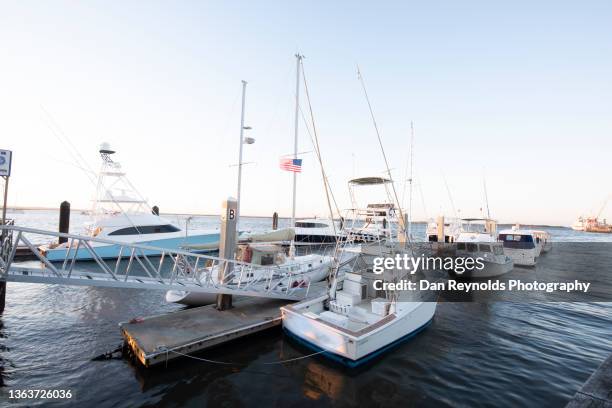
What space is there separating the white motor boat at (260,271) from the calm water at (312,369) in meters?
2.37

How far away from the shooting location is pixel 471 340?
35.2ft

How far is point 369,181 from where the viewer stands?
44.0ft

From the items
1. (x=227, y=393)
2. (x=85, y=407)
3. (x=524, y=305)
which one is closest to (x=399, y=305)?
(x=227, y=393)

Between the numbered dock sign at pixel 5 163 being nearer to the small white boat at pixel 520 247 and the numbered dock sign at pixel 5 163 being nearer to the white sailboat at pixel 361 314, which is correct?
the white sailboat at pixel 361 314

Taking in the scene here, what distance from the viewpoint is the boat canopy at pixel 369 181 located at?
12.6 metres

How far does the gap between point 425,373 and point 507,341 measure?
193 inches

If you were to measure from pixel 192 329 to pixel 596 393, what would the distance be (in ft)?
33.4

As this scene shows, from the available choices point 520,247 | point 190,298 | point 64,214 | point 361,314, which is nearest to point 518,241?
point 520,247

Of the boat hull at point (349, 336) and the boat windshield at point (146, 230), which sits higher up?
the boat windshield at point (146, 230)

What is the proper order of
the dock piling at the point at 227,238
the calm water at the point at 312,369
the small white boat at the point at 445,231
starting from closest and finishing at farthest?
the calm water at the point at 312,369, the dock piling at the point at 227,238, the small white boat at the point at 445,231

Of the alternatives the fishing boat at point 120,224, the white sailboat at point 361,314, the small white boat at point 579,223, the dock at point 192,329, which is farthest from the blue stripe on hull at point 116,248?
the small white boat at point 579,223

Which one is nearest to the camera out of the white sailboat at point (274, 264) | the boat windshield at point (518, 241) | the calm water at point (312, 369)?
the calm water at point (312, 369)

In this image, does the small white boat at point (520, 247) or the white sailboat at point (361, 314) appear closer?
the white sailboat at point (361, 314)

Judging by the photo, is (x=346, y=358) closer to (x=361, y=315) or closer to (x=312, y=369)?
(x=312, y=369)
